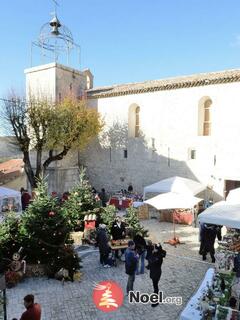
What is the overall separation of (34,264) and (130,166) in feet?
49.3

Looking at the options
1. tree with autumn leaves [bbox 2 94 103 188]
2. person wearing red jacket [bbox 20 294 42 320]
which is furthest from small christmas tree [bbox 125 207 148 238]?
tree with autumn leaves [bbox 2 94 103 188]

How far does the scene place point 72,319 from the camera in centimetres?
739

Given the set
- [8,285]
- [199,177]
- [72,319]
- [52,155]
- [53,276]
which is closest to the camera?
[72,319]

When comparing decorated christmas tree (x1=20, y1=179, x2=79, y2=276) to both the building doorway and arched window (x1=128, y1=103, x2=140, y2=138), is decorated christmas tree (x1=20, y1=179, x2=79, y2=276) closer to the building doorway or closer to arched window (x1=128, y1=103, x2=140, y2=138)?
the building doorway

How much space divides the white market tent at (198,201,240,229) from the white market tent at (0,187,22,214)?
40.0ft

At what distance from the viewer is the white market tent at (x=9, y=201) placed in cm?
1777

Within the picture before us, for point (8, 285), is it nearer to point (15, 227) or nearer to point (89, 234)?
point (15, 227)

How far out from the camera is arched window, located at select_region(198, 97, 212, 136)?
2077cm

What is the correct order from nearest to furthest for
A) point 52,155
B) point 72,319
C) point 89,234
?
point 72,319 < point 89,234 < point 52,155

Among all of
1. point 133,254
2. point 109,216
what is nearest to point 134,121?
point 109,216

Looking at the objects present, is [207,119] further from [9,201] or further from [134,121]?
[9,201]

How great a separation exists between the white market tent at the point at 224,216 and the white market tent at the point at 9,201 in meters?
12.2

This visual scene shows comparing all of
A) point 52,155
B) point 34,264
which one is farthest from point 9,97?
point 34,264

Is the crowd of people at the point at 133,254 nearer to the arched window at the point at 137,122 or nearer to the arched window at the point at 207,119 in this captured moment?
the arched window at the point at 207,119
